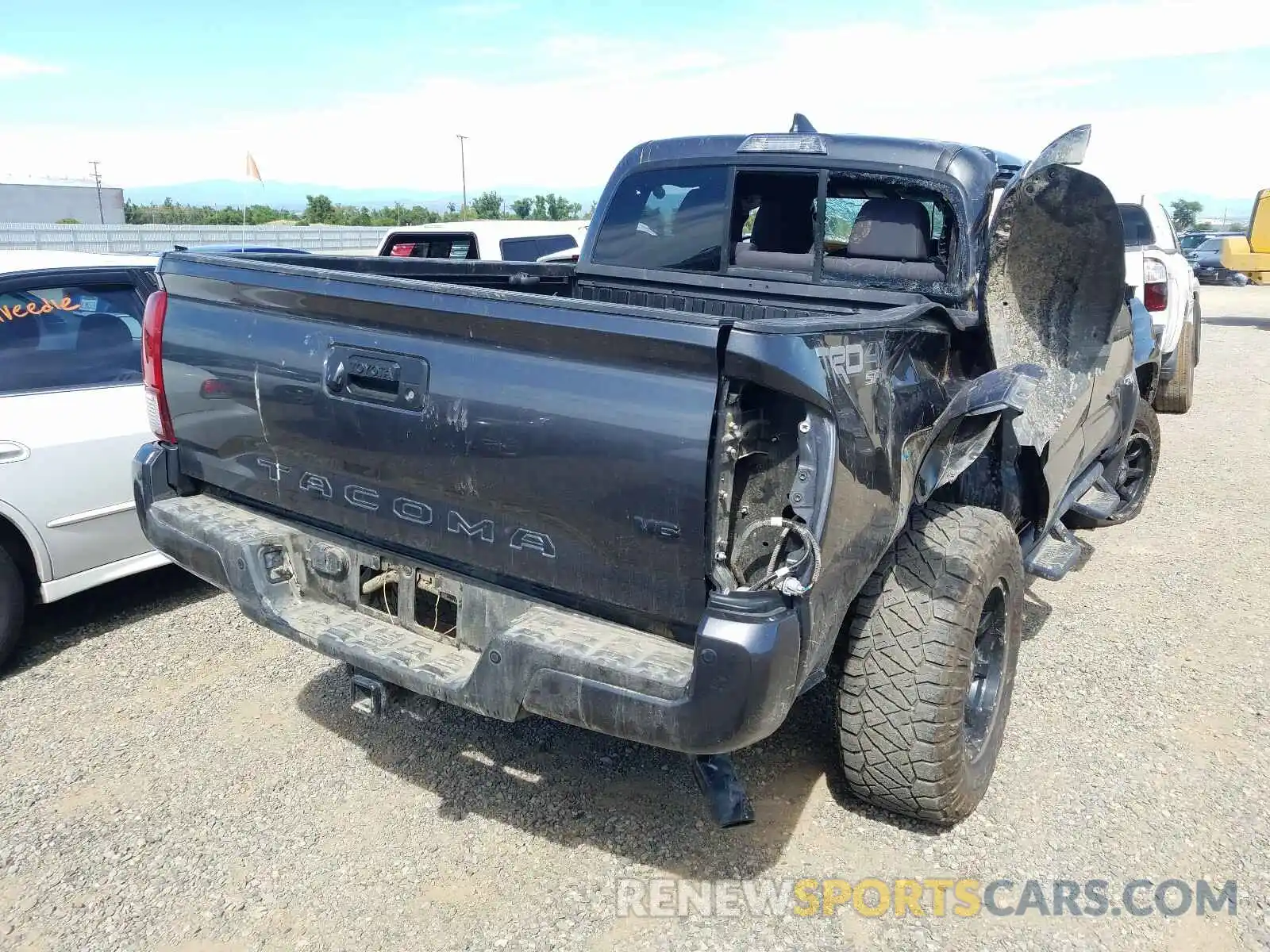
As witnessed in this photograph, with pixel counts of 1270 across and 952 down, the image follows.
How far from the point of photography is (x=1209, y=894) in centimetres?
279

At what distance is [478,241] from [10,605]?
23.0 ft

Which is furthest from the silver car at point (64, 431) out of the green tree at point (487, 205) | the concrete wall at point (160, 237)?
the green tree at point (487, 205)

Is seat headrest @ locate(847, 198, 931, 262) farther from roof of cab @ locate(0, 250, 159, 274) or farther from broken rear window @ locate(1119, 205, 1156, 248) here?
broken rear window @ locate(1119, 205, 1156, 248)

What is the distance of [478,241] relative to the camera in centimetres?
1016

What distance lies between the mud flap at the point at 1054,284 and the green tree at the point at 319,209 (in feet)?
141

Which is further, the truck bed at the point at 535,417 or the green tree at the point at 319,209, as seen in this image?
the green tree at the point at 319,209

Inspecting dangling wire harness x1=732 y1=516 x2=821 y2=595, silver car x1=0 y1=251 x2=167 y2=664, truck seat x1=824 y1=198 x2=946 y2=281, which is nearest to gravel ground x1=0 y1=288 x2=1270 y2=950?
silver car x1=0 y1=251 x2=167 y2=664

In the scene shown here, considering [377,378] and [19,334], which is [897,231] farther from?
[19,334]

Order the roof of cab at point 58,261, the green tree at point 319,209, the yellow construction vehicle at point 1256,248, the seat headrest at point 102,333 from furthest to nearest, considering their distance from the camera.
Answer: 1. the green tree at point 319,209
2. the yellow construction vehicle at point 1256,248
3. the seat headrest at point 102,333
4. the roof of cab at point 58,261

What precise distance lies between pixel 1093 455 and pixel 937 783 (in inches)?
103

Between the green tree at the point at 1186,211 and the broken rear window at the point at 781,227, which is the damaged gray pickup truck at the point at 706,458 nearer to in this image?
the broken rear window at the point at 781,227

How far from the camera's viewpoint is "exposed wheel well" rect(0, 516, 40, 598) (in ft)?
12.8

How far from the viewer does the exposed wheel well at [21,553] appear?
3914 millimetres

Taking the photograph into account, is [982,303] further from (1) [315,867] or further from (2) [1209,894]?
(1) [315,867]
